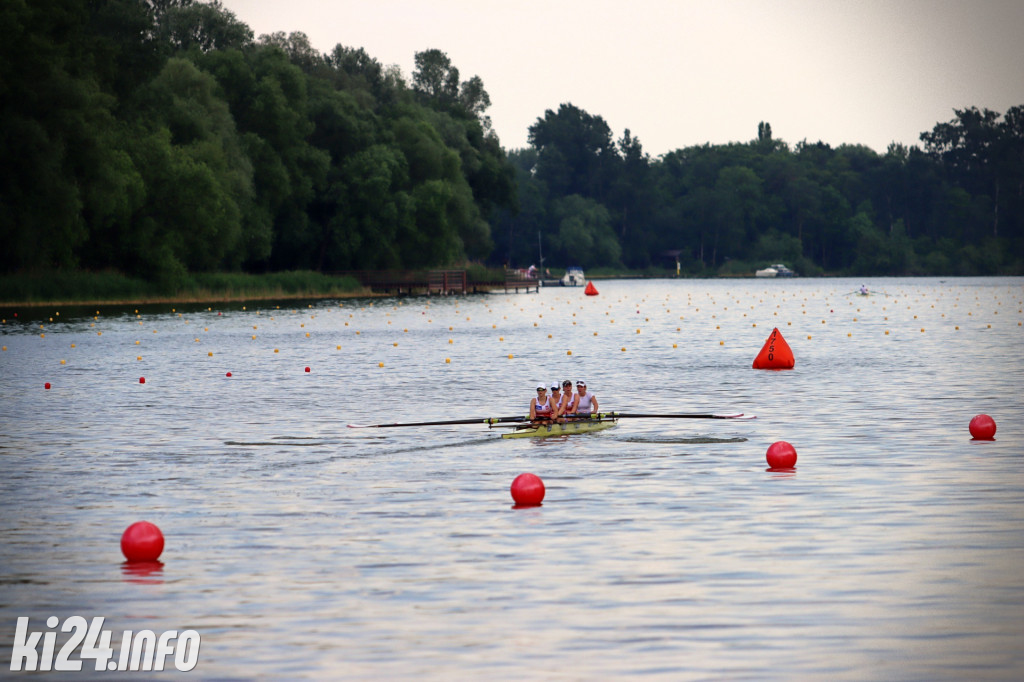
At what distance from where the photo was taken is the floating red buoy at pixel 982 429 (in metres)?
25.0

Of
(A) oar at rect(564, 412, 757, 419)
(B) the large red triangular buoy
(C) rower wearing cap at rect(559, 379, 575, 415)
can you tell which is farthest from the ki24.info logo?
(B) the large red triangular buoy

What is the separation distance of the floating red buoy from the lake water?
29cm

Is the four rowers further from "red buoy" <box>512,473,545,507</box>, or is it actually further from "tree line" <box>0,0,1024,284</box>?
"tree line" <box>0,0,1024,284</box>

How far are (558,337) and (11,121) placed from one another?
3717 cm

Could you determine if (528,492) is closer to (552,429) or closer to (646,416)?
(552,429)

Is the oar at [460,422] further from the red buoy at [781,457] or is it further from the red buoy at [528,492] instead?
the red buoy at [528,492]

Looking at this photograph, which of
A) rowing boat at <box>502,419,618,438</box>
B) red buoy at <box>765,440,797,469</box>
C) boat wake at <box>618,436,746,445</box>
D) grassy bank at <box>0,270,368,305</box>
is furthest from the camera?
grassy bank at <box>0,270,368,305</box>

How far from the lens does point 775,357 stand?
140 ft

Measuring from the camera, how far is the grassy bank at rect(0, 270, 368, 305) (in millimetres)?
Result: 80000

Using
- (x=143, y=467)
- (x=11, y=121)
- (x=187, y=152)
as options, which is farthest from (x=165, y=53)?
(x=143, y=467)

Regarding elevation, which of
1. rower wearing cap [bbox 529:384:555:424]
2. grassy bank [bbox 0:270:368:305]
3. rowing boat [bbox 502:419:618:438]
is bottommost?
rowing boat [bbox 502:419:618:438]

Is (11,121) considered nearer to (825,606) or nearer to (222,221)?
(222,221)

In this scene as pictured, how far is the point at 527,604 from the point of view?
42.3 feet

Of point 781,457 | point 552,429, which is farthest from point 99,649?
point 552,429
